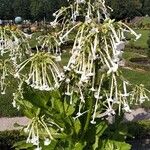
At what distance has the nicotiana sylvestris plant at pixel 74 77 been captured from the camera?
17.8ft

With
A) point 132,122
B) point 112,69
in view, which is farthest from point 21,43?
point 132,122

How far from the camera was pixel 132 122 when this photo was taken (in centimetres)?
1416

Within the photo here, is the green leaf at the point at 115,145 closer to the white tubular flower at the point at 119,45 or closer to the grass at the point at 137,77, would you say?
the white tubular flower at the point at 119,45

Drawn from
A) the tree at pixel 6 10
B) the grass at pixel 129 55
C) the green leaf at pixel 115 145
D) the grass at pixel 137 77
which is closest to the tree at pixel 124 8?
the tree at pixel 6 10

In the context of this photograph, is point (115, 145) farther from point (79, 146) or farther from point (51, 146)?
point (51, 146)

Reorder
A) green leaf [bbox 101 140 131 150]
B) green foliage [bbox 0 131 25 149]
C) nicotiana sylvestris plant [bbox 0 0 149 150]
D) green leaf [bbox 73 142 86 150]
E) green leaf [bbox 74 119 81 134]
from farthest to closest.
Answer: green foliage [bbox 0 131 25 149] < green leaf [bbox 101 140 131 150] < green leaf [bbox 73 142 86 150] < green leaf [bbox 74 119 81 134] < nicotiana sylvestris plant [bbox 0 0 149 150]

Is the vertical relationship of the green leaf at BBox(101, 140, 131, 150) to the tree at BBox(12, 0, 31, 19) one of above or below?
below

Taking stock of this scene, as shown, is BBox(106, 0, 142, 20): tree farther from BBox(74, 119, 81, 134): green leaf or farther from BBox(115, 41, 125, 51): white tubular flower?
BBox(115, 41, 125, 51): white tubular flower

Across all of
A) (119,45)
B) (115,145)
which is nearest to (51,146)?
(115,145)

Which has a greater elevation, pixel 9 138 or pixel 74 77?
pixel 74 77

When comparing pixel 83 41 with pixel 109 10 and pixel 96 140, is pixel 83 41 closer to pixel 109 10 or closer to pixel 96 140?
pixel 109 10

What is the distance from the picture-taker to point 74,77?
6203 mm

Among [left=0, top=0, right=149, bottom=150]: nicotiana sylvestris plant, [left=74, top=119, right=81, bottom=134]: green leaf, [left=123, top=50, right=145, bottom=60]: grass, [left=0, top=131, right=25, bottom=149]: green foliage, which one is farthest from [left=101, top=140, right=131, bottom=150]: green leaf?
[left=123, top=50, right=145, bottom=60]: grass

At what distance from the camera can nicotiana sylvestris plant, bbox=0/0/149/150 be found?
5422mm
